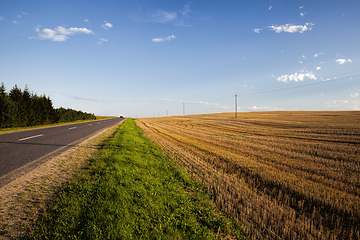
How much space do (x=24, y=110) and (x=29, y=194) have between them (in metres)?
27.3

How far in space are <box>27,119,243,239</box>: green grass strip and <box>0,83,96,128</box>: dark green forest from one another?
24.0m

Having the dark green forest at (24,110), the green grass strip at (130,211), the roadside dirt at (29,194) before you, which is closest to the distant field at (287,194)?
the green grass strip at (130,211)

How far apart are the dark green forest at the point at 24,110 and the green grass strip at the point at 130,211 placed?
944 inches

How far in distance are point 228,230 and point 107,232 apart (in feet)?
6.91

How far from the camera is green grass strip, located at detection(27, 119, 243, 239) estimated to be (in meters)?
2.57

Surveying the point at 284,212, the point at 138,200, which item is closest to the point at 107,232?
the point at 138,200

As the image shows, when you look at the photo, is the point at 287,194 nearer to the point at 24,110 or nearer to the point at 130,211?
the point at 130,211

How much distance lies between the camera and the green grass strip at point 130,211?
2.57 meters

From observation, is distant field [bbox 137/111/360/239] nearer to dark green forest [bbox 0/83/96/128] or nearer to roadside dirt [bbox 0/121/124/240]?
roadside dirt [bbox 0/121/124/240]

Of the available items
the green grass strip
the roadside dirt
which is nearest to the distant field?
the green grass strip

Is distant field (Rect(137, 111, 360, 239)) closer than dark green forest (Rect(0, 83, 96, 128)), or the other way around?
distant field (Rect(137, 111, 360, 239))

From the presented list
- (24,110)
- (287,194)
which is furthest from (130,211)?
(24,110)

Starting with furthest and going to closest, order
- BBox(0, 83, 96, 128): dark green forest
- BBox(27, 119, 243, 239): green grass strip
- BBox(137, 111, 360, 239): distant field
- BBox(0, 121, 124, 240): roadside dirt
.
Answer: BBox(0, 83, 96, 128): dark green forest
BBox(137, 111, 360, 239): distant field
BBox(0, 121, 124, 240): roadside dirt
BBox(27, 119, 243, 239): green grass strip

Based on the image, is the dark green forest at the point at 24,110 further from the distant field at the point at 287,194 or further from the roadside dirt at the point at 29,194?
the distant field at the point at 287,194
